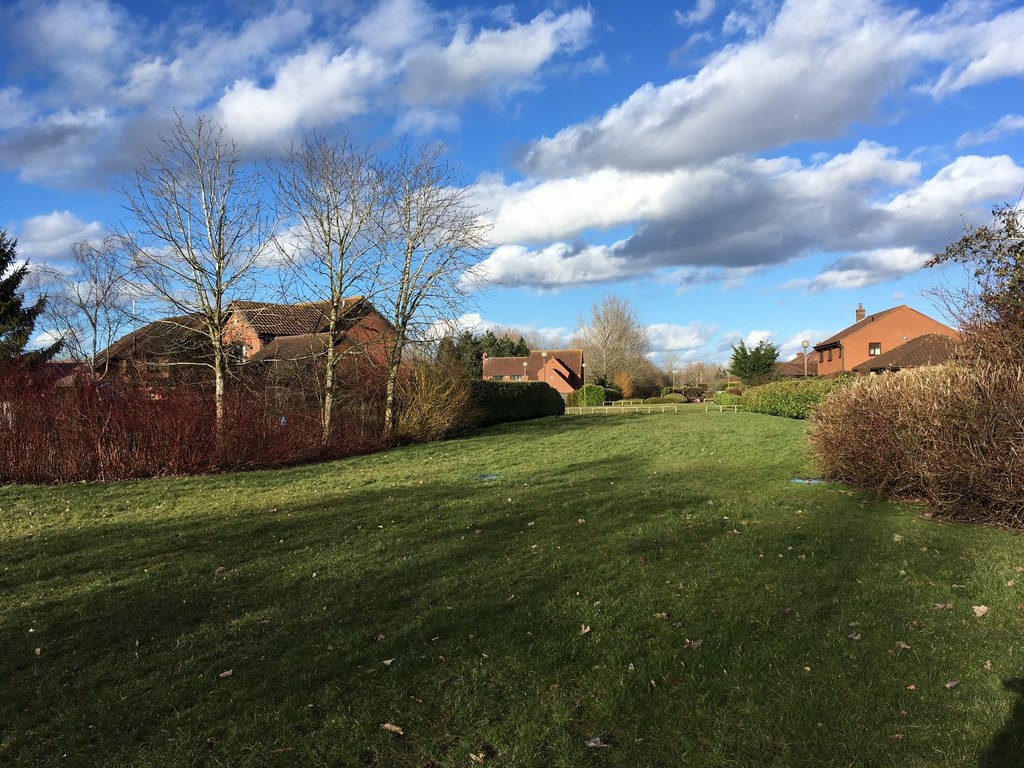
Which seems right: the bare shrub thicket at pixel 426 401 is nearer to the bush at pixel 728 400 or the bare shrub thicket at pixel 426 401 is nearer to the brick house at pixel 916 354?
the brick house at pixel 916 354

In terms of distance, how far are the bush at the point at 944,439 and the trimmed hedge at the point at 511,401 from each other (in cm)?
1853

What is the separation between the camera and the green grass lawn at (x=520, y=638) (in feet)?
10.4

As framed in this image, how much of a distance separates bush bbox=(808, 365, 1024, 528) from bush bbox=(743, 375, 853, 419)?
65.5 feet

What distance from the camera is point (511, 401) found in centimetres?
3375

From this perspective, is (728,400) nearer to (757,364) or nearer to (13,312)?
(757,364)

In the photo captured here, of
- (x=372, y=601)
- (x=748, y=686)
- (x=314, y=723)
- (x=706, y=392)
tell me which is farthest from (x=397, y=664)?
(x=706, y=392)

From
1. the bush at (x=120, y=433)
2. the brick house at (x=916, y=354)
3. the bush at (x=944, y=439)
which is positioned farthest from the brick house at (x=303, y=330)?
the brick house at (x=916, y=354)

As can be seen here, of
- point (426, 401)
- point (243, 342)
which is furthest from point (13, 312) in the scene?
point (426, 401)

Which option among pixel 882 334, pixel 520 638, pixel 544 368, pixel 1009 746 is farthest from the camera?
pixel 544 368

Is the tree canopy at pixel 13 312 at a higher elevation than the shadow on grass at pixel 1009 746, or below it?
higher

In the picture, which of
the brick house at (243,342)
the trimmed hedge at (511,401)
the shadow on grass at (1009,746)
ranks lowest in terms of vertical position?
the shadow on grass at (1009,746)

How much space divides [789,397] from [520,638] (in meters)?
32.3

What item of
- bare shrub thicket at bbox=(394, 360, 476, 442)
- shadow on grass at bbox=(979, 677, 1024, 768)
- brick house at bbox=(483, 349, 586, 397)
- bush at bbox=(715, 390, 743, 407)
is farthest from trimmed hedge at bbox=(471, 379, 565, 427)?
brick house at bbox=(483, 349, 586, 397)

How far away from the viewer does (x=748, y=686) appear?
3611 millimetres
